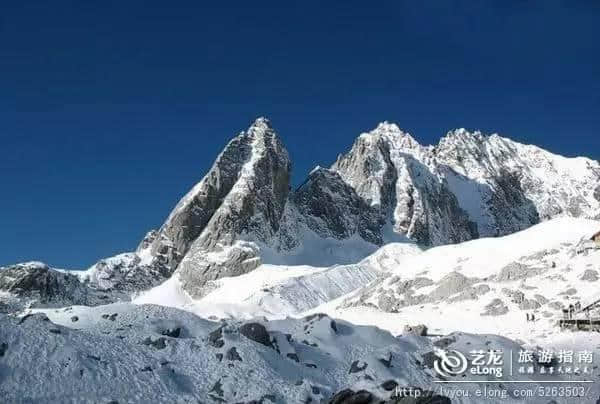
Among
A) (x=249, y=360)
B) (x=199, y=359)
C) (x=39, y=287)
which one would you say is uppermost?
(x=39, y=287)

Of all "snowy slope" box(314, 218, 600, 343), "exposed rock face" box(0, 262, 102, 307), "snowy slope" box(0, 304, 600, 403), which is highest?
"exposed rock face" box(0, 262, 102, 307)

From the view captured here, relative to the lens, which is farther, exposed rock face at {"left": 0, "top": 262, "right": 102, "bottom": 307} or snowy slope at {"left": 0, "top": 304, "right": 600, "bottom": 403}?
exposed rock face at {"left": 0, "top": 262, "right": 102, "bottom": 307}

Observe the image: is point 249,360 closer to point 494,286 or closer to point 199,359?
point 199,359

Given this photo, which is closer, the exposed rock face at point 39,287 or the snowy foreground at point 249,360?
the snowy foreground at point 249,360

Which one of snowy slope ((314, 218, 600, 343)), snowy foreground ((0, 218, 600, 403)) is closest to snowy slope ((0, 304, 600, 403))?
snowy foreground ((0, 218, 600, 403))

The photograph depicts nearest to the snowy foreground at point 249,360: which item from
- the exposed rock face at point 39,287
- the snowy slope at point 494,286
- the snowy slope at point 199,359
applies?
the snowy slope at point 199,359

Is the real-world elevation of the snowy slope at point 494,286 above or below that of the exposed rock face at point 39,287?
below

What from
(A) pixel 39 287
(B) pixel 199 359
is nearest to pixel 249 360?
(B) pixel 199 359

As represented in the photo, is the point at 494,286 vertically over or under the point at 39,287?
under

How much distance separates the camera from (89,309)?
1854 inches

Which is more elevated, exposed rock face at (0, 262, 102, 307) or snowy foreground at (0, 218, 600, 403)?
exposed rock face at (0, 262, 102, 307)

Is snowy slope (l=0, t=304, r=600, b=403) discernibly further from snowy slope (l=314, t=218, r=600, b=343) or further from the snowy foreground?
snowy slope (l=314, t=218, r=600, b=343)

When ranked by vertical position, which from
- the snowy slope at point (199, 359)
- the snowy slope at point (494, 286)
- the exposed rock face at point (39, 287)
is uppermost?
the exposed rock face at point (39, 287)

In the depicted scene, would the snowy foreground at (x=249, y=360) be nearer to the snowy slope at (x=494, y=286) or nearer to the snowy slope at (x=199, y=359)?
the snowy slope at (x=199, y=359)
